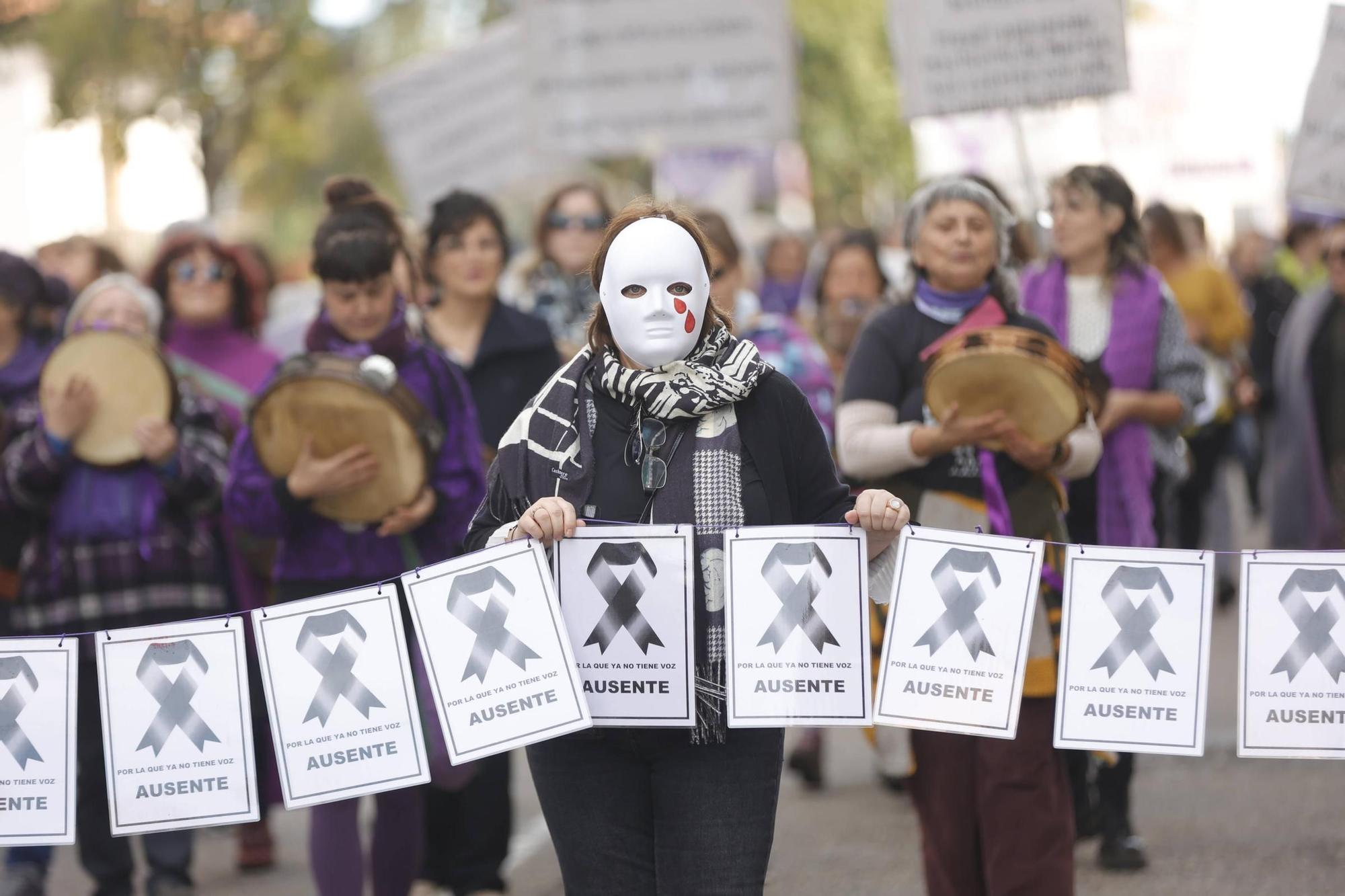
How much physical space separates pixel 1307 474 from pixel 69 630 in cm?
489

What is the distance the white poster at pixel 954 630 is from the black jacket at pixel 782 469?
0.22m

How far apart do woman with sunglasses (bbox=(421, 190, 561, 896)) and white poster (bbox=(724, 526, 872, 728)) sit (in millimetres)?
2323

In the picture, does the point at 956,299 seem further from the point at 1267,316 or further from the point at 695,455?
the point at 1267,316

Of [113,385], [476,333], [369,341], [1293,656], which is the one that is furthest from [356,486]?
[1293,656]

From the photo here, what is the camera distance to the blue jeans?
3.75m

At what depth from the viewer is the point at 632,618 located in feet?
12.5

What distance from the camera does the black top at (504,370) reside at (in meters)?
6.28

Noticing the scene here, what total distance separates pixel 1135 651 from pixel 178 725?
1.93 meters

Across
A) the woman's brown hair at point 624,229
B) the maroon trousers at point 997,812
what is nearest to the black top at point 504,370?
the maroon trousers at point 997,812

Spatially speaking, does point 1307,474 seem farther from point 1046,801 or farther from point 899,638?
point 899,638

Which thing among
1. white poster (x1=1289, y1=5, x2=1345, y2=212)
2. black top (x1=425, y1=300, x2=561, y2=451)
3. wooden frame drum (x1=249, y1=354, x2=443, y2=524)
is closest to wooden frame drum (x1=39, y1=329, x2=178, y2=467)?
wooden frame drum (x1=249, y1=354, x2=443, y2=524)

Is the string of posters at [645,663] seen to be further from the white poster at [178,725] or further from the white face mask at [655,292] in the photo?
the white face mask at [655,292]

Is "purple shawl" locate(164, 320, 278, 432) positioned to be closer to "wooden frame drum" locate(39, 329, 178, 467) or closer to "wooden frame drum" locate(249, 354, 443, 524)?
"wooden frame drum" locate(39, 329, 178, 467)

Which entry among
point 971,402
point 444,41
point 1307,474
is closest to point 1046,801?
point 971,402
